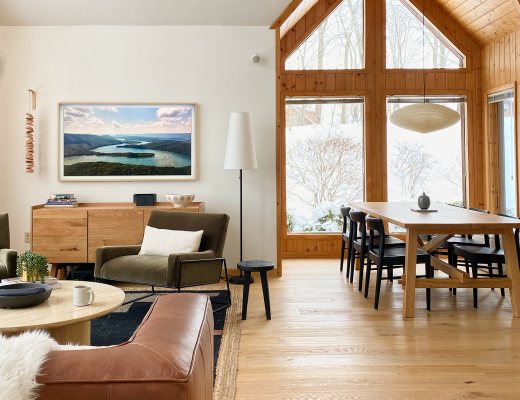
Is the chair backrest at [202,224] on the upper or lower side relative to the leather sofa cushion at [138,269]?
upper

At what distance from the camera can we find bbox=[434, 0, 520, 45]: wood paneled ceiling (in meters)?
6.10

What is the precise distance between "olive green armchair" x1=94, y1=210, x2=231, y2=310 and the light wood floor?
0.55m

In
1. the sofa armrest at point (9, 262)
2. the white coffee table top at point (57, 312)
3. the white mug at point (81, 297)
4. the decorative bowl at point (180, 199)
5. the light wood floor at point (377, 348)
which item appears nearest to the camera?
the white coffee table top at point (57, 312)

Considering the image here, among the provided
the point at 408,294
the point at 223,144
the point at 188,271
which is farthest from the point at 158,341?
the point at 223,144

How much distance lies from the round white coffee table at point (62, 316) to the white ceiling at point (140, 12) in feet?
11.2

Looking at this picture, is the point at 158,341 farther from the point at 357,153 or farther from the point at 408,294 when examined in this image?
the point at 357,153

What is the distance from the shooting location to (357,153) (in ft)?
23.8

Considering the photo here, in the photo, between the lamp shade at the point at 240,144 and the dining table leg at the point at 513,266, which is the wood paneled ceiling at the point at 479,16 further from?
the dining table leg at the point at 513,266

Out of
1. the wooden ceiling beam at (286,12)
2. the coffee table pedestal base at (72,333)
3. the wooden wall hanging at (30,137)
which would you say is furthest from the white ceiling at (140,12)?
the coffee table pedestal base at (72,333)

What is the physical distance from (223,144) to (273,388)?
3522 millimetres

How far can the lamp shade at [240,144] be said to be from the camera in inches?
217

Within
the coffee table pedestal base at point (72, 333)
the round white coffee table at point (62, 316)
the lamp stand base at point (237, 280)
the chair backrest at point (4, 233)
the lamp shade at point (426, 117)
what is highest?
the lamp shade at point (426, 117)

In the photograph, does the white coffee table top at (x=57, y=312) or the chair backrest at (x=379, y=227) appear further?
the chair backrest at (x=379, y=227)

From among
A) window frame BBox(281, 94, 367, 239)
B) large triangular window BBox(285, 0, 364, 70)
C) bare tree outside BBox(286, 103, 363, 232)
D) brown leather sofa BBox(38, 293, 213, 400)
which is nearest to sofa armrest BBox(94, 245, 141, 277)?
window frame BBox(281, 94, 367, 239)
